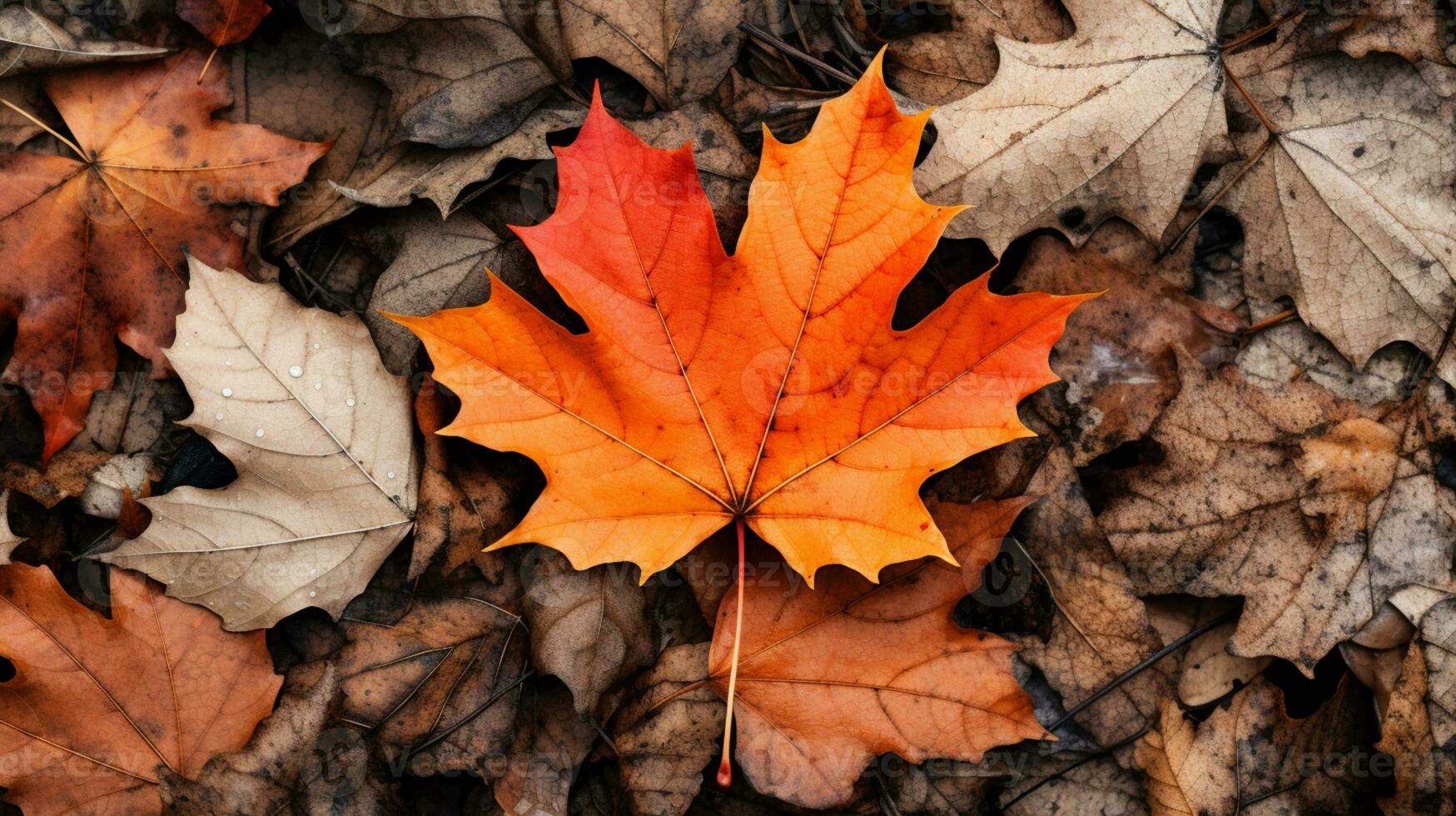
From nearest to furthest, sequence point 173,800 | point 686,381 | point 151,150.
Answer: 1. point 686,381
2. point 173,800
3. point 151,150

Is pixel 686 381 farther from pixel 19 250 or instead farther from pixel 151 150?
pixel 19 250

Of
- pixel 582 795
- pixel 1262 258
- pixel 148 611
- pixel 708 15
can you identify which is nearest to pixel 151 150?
pixel 148 611

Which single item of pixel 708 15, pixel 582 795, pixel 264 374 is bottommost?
pixel 582 795

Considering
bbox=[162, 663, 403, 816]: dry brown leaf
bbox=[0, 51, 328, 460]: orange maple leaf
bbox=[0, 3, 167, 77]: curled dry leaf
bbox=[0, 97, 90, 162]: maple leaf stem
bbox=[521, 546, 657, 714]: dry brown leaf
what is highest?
bbox=[0, 3, 167, 77]: curled dry leaf

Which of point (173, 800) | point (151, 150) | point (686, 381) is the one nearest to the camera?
point (686, 381)

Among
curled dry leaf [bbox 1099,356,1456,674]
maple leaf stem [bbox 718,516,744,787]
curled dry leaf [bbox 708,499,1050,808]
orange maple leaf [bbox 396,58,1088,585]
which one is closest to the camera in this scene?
orange maple leaf [bbox 396,58,1088,585]

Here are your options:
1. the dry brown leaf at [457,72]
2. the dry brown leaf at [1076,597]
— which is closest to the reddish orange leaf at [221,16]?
the dry brown leaf at [457,72]

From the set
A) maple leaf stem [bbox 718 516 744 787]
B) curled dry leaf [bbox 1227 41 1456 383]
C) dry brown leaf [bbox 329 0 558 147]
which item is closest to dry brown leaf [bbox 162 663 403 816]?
maple leaf stem [bbox 718 516 744 787]

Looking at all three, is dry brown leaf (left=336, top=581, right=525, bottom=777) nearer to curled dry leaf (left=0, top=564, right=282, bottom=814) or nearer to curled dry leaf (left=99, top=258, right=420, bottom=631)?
curled dry leaf (left=99, top=258, right=420, bottom=631)
